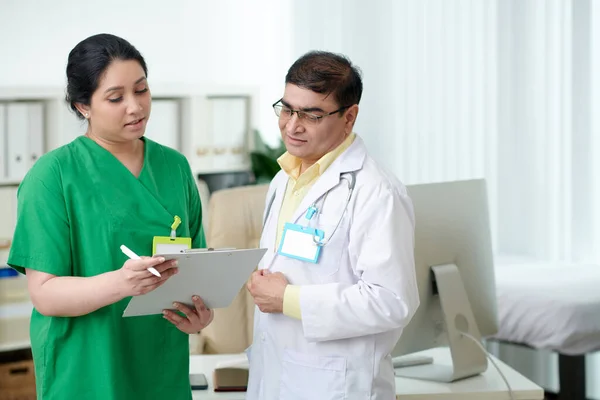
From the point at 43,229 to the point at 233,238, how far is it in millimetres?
1225

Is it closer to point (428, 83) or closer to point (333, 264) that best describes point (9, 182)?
point (428, 83)

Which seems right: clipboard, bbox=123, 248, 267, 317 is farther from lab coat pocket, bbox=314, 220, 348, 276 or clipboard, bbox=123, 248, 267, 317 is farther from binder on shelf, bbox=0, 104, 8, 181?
binder on shelf, bbox=0, 104, 8, 181

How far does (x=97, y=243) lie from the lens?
181 cm

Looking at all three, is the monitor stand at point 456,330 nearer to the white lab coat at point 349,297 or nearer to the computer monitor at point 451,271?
the computer monitor at point 451,271

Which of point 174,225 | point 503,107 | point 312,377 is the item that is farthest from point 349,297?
point 503,107

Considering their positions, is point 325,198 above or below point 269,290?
above

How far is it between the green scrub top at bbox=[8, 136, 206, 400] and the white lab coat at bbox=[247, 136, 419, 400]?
28 cm

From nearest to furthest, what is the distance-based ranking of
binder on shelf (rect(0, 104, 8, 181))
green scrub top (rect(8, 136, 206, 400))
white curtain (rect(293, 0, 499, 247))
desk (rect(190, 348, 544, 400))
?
green scrub top (rect(8, 136, 206, 400)) < desk (rect(190, 348, 544, 400)) < binder on shelf (rect(0, 104, 8, 181)) < white curtain (rect(293, 0, 499, 247))

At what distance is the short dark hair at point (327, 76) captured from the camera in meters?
1.88

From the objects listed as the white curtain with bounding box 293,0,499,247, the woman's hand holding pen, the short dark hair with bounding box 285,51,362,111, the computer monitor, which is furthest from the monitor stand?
the white curtain with bounding box 293,0,499,247

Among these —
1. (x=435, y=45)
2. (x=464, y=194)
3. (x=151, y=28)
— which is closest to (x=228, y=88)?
(x=151, y=28)

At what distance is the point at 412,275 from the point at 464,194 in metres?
0.62

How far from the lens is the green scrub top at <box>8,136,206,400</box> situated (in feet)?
5.86

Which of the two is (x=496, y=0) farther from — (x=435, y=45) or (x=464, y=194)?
(x=464, y=194)
